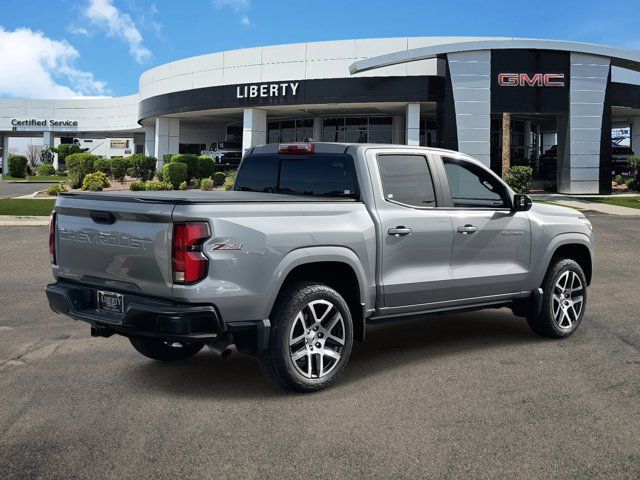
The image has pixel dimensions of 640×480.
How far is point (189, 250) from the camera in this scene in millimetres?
4281

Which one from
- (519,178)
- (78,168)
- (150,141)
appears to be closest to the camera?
(519,178)

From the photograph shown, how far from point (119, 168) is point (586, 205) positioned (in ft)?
83.6

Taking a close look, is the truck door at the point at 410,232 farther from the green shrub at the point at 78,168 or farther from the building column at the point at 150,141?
the building column at the point at 150,141

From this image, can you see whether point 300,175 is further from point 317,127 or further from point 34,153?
point 34,153

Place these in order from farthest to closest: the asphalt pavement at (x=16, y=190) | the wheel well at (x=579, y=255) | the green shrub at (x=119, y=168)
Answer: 1. the green shrub at (x=119, y=168)
2. the asphalt pavement at (x=16, y=190)
3. the wheel well at (x=579, y=255)

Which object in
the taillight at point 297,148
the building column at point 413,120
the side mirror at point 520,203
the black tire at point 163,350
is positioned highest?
the building column at point 413,120

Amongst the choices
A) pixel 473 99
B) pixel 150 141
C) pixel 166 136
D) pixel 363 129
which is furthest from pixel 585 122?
pixel 150 141

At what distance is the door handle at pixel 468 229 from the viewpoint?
5855mm

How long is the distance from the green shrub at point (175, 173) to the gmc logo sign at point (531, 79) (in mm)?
16459

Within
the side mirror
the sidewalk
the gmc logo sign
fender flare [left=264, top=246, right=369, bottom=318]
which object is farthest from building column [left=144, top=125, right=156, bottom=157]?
fender flare [left=264, top=246, right=369, bottom=318]

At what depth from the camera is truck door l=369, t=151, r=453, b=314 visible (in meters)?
5.36

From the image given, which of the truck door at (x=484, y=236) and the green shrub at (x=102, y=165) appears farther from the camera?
the green shrub at (x=102, y=165)

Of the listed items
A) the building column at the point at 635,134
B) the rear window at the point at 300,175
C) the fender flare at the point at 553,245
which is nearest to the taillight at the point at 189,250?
the rear window at the point at 300,175

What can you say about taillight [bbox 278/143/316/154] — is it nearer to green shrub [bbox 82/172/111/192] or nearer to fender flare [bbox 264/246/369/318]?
fender flare [bbox 264/246/369/318]
